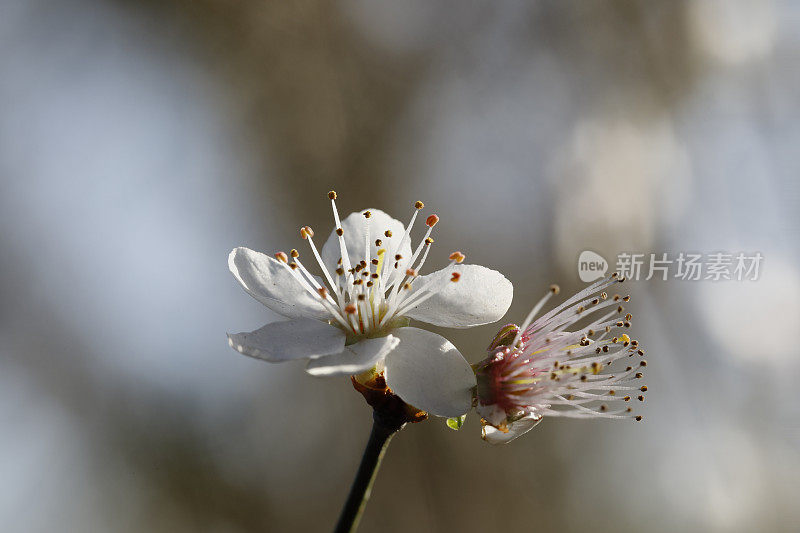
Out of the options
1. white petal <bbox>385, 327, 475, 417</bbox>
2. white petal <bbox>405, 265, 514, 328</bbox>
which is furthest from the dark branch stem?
white petal <bbox>405, 265, 514, 328</bbox>

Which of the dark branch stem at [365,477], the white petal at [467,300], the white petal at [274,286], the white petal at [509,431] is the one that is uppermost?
the white petal at [467,300]

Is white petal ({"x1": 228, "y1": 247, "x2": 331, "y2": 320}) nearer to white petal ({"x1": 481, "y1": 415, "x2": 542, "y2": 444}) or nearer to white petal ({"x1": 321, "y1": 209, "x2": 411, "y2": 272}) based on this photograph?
white petal ({"x1": 321, "y1": 209, "x2": 411, "y2": 272})

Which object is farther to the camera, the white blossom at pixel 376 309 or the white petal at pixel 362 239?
the white petal at pixel 362 239

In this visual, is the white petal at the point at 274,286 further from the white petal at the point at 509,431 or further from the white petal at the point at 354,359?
the white petal at the point at 509,431

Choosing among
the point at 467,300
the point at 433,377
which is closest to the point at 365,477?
the point at 433,377

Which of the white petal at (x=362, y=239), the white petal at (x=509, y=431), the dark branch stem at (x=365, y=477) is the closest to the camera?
the dark branch stem at (x=365, y=477)

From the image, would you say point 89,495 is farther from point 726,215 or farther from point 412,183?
point 726,215

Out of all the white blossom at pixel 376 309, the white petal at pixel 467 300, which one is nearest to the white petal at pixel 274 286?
the white blossom at pixel 376 309
